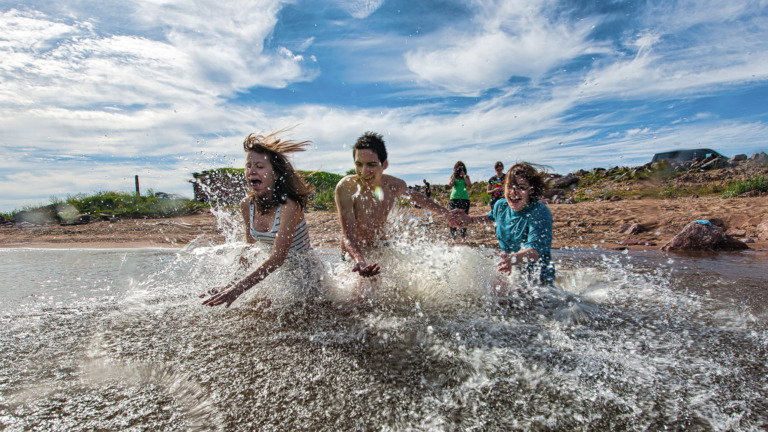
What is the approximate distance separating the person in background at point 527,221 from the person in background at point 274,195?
1.91 meters

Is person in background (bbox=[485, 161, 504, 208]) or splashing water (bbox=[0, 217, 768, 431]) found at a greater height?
person in background (bbox=[485, 161, 504, 208])

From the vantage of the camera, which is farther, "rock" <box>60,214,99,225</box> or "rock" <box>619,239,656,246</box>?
"rock" <box>60,214,99,225</box>

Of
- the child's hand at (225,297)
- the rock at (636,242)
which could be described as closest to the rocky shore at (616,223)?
the rock at (636,242)

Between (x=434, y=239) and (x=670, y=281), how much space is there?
Answer: 4481mm

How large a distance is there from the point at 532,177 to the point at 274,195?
2.36 metres

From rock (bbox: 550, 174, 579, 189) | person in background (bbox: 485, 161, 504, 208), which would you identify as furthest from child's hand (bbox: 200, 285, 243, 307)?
rock (bbox: 550, 174, 579, 189)

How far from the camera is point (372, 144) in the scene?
12.8 feet

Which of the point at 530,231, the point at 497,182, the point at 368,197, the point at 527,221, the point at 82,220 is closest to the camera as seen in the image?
the point at 530,231

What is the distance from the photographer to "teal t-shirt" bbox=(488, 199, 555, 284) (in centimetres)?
346

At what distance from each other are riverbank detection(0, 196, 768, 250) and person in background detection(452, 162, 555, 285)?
416 centimetres

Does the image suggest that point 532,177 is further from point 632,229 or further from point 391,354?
point 632,229

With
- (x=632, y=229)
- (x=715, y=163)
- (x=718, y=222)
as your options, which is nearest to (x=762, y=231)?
(x=718, y=222)

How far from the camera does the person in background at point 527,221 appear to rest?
348 cm

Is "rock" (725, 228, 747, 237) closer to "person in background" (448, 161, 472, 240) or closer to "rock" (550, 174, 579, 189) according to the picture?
"person in background" (448, 161, 472, 240)
